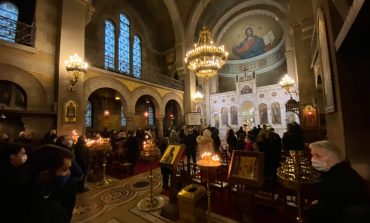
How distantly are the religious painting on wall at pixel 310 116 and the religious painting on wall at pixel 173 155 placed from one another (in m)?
6.32

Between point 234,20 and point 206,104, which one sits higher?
point 234,20

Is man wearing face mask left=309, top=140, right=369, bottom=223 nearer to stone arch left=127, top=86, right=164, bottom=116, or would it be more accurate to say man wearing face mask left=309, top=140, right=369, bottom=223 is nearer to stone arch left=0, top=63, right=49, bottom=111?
stone arch left=0, top=63, right=49, bottom=111

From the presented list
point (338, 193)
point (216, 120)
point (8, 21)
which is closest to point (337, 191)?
point (338, 193)

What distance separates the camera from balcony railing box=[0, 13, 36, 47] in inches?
251

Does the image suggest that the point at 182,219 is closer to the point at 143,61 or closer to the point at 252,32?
the point at 143,61

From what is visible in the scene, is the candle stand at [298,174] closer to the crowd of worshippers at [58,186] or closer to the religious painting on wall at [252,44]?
the crowd of worshippers at [58,186]

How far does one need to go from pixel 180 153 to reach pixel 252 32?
21.0 metres

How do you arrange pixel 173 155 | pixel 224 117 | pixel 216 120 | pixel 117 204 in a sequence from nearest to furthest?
pixel 173 155
pixel 117 204
pixel 224 117
pixel 216 120

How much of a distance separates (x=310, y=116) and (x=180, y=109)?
9.45m

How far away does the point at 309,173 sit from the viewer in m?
1.94

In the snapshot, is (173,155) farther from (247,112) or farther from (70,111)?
(247,112)

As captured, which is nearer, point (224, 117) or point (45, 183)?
point (45, 183)

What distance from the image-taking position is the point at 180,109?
48.3 ft

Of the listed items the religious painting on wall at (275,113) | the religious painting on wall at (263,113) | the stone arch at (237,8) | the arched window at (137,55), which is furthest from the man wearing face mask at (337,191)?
the stone arch at (237,8)
